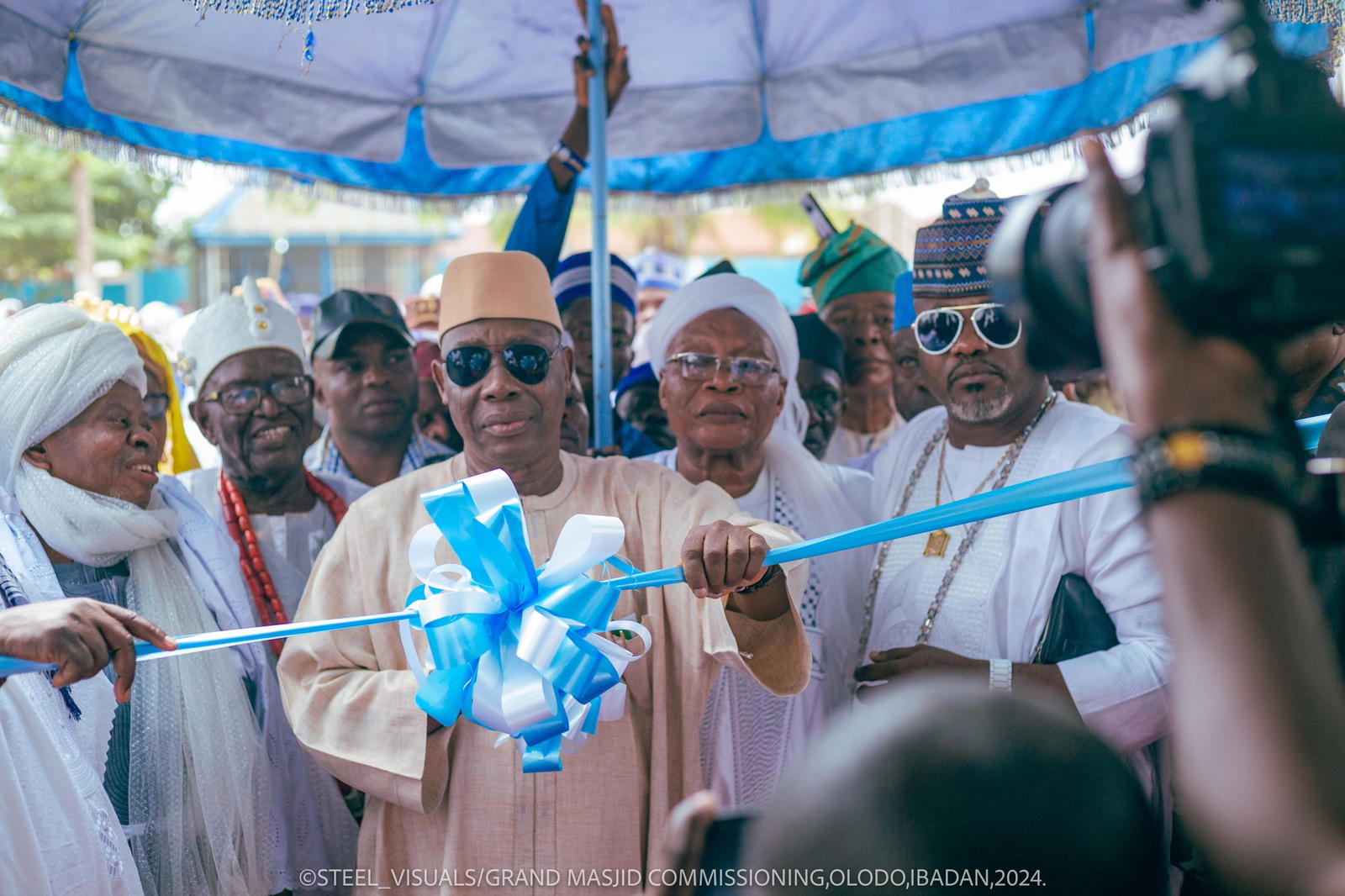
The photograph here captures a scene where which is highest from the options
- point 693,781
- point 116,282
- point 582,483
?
point 116,282

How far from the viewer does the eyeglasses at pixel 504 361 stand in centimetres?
336

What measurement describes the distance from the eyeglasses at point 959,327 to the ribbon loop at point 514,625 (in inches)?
51.9

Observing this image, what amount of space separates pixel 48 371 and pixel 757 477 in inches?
84.8

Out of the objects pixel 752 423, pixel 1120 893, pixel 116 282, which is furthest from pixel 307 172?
pixel 116 282

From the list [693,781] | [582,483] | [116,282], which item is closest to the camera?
[693,781]

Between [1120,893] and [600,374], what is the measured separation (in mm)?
3534

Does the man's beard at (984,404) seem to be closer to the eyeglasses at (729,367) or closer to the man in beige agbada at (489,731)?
the eyeglasses at (729,367)

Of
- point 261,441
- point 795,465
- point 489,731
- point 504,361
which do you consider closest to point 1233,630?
point 489,731

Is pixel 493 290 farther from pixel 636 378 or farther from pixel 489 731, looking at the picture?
pixel 636 378

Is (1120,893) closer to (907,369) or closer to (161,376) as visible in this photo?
(907,369)

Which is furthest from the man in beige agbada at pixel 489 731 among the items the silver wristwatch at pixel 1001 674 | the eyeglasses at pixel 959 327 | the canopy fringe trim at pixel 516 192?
the canopy fringe trim at pixel 516 192

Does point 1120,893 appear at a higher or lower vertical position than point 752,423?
lower

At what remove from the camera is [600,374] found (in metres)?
4.45

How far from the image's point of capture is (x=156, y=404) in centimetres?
479
